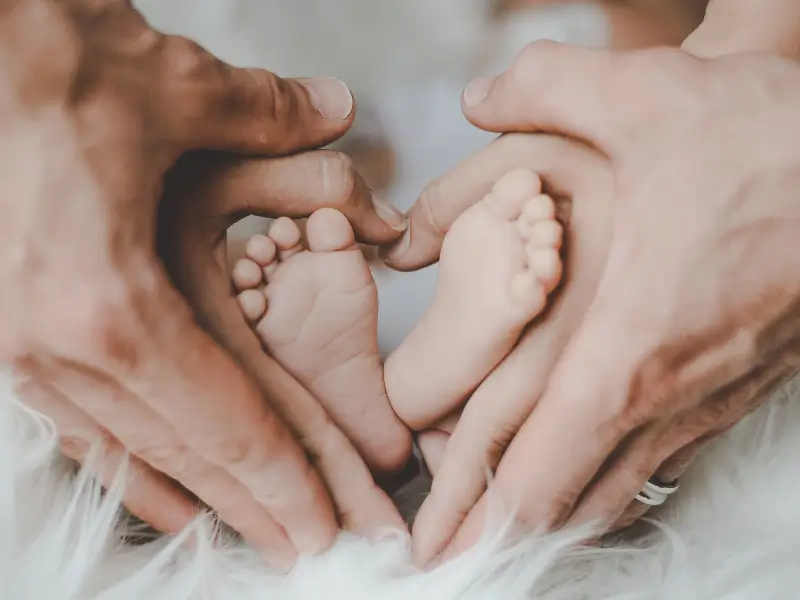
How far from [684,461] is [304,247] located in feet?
0.95

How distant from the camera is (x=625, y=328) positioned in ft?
1.46

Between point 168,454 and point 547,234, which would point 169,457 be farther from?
point 547,234

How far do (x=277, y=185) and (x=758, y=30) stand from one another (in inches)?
12.6

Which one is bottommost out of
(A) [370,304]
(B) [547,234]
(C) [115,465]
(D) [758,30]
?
(C) [115,465]

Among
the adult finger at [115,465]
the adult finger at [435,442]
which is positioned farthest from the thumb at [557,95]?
the adult finger at [115,465]

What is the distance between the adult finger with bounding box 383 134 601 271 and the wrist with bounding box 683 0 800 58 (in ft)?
0.38

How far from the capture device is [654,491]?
543mm

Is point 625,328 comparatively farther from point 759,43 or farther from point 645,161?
point 759,43

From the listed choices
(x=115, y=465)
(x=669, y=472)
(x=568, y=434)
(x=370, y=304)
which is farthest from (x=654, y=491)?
(x=115, y=465)

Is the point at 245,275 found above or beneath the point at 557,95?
beneath

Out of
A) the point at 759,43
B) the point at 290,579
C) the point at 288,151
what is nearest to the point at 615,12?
the point at 759,43

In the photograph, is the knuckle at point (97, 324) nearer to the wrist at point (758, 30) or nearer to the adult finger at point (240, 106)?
the adult finger at point (240, 106)

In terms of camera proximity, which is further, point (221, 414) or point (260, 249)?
point (260, 249)

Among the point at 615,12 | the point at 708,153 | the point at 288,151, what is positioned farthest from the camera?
the point at 615,12
